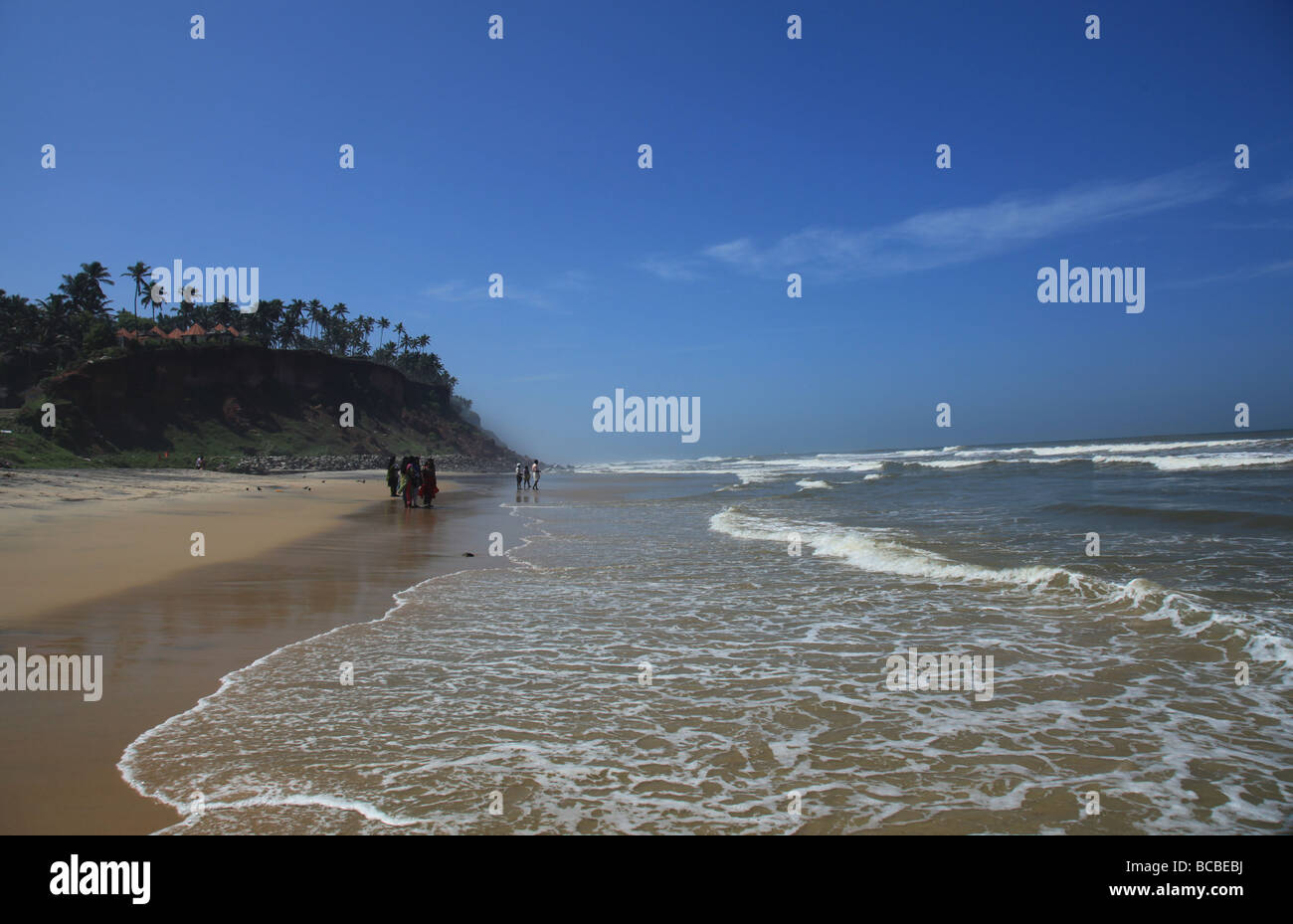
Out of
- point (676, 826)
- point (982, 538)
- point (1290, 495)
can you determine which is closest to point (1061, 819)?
point (676, 826)

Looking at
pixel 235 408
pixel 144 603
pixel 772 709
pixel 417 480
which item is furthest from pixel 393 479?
pixel 235 408

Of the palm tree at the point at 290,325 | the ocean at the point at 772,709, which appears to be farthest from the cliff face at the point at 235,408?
the ocean at the point at 772,709

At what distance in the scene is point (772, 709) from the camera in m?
5.69

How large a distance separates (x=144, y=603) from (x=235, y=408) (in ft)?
248

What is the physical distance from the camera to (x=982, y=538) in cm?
1572

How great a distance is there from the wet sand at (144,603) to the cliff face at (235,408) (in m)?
45.0

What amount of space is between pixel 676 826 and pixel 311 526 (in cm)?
1857

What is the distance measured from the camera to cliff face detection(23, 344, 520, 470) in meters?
58.7

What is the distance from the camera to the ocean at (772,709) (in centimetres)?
403

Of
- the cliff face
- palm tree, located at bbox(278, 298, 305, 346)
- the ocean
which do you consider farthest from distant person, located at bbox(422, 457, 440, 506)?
palm tree, located at bbox(278, 298, 305, 346)

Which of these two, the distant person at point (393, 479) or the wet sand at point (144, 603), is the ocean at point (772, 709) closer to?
the wet sand at point (144, 603)

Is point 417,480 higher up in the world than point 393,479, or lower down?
higher up

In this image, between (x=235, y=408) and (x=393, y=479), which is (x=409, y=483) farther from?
(x=235, y=408)
